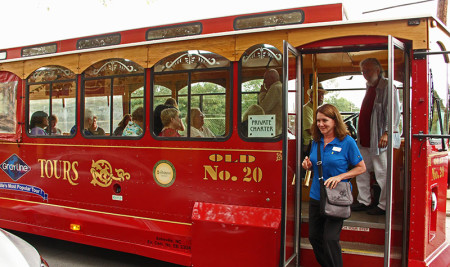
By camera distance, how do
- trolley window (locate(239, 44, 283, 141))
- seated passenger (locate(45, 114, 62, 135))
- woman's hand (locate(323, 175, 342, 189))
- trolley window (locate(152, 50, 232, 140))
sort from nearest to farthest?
1. woman's hand (locate(323, 175, 342, 189))
2. trolley window (locate(239, 44, 283, 141))
3. trolley window (locate(152, 50, 232, 140))
4. seated passenger (locate(45, 114, 62, 135))

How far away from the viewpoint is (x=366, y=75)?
4.47 meters

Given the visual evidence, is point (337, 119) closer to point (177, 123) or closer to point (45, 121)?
point (177, 123)

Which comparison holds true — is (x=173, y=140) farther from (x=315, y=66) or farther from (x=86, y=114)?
(x=315, y=66)

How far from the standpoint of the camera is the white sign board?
4.04 meters

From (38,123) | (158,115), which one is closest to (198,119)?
(158,115)

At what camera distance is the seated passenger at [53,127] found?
5526 mm

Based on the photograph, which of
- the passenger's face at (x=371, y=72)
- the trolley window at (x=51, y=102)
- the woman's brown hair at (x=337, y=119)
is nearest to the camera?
the woman's brown hair at (x=337, y=119)

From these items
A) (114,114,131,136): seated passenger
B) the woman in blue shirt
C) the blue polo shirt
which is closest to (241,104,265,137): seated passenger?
the woman in blue shirt

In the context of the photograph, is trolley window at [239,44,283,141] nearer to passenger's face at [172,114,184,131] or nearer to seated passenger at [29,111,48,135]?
passenger's face at [172,114,184,131]

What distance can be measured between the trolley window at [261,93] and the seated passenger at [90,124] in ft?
7.04

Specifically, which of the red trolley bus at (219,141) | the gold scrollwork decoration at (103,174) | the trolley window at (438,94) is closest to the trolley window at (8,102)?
the red trolley bus at (219,141)

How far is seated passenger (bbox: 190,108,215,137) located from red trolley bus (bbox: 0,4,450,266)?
3 centimetres

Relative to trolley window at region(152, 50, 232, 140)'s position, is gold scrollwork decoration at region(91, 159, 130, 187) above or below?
below

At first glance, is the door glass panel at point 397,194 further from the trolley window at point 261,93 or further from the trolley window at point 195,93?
the trolley window at point 195,93
